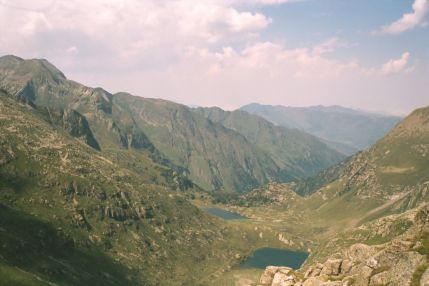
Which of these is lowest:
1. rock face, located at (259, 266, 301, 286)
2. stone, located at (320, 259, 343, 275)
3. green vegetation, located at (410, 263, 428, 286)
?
rock face, located at (259, 266, 301, 286)

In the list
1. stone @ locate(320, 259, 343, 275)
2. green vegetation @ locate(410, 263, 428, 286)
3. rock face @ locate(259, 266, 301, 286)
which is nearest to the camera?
green vegetation @ locate(410, 263, 428, 286)

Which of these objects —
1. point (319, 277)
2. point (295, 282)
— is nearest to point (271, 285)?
point (295, 282)

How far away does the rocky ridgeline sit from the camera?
297 feet

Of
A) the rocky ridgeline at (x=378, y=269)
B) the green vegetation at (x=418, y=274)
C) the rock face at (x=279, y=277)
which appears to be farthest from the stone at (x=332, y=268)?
the green vegetation at (x=418, y=274)

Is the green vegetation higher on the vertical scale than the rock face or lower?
higher

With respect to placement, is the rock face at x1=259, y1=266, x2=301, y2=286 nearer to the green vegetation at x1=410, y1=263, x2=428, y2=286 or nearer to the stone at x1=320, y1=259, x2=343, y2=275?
the stone at x1=320, y1=259, x2=343, y2=275

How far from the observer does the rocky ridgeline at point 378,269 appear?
90562mm

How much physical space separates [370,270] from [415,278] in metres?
15.0

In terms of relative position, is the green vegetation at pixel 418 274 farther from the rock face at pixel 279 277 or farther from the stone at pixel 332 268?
the rock face at pixel 279 277

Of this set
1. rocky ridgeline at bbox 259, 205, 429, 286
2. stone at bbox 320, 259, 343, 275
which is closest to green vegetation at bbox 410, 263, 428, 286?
rocky ridgeline at bbox 259, 205, 429, 286

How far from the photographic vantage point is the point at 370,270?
332 ft

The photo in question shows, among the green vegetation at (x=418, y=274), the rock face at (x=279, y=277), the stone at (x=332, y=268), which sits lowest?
the rock face at (x=279, y=277)

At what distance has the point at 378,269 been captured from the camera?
99562 millimetres

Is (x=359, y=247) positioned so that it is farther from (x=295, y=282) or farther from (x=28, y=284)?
(x=28, y=284)
